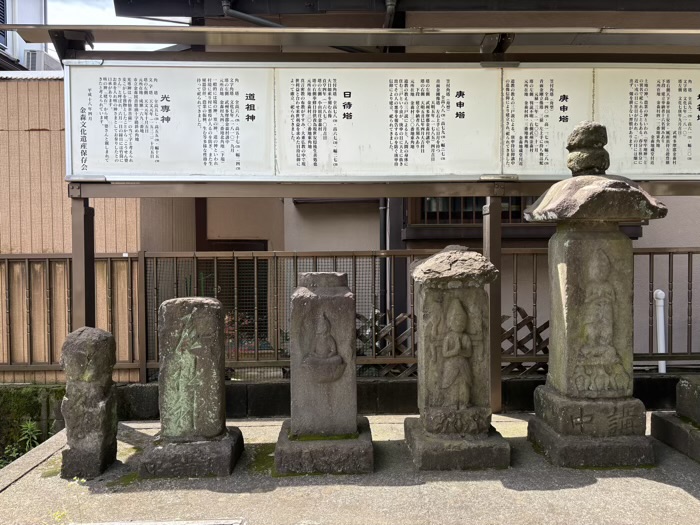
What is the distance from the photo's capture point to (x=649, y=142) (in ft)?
17.1

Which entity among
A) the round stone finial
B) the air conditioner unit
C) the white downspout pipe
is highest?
the air conditioner unit

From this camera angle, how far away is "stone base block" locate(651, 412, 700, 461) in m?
4.20

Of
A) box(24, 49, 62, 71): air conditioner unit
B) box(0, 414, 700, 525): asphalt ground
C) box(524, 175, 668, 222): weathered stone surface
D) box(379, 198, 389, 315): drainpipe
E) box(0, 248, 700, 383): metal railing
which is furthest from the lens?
box(24, 49, 62, 71): air conditioner unit

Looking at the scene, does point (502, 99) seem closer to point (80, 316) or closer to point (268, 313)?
point (268, 313)

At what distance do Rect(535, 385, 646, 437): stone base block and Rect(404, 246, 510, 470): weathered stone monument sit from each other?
1.98ft

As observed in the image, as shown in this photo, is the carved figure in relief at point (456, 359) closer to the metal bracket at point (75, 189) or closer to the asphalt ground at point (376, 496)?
the asphalt ground at point (376, 496)

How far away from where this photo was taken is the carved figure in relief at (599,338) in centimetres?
417

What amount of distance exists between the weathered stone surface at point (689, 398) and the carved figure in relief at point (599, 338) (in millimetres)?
729

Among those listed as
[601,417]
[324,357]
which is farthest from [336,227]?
[601,417]

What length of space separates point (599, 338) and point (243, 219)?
8094 millimetres

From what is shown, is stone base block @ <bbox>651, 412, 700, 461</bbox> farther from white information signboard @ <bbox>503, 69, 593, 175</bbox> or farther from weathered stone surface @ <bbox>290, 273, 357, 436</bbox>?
weathered stone surface @ <bbox>290, 273, 357, 436</bbox>

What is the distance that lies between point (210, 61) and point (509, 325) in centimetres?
547

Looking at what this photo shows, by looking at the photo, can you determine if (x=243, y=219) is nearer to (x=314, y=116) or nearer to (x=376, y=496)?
(x=314, y=116)

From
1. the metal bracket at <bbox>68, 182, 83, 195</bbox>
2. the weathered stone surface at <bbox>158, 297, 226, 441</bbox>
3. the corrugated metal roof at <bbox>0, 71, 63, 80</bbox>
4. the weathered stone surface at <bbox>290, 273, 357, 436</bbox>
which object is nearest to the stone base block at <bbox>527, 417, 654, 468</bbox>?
the weathered stone surface at <bbox>290, 273, 357, 436</bbox>
